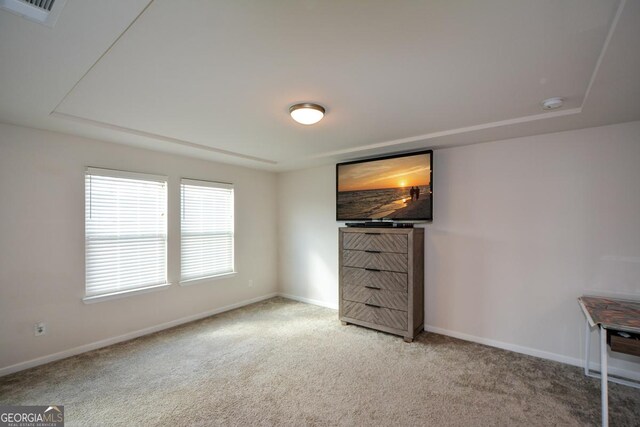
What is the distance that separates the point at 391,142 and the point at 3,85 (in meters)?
3.30

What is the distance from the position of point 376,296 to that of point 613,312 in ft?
6.90

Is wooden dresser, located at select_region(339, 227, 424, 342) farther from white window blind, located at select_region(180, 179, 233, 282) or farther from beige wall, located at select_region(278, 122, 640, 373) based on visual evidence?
white window blind, located at select_region(180, 179, 233, 282)

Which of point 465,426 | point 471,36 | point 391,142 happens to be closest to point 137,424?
point 465,426

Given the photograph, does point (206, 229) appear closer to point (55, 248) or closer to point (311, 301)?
point (55, 248)

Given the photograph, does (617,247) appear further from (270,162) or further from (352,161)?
(270,162)

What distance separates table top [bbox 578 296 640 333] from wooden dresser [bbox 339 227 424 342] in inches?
60.4

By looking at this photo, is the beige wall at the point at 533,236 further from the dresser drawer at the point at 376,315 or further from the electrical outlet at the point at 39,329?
the electrical outlet at the point at 39,329

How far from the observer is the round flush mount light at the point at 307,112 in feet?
7.54

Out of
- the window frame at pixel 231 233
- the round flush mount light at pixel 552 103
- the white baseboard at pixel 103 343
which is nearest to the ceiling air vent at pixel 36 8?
the window frame at pixel 231 233

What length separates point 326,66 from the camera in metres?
1.75

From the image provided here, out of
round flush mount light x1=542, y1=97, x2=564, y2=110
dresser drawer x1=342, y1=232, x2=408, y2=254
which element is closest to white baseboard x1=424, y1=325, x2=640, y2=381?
dresser drawer x1=342, y1=232, x2=408, y2=254

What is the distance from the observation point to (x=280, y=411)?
7.12ft

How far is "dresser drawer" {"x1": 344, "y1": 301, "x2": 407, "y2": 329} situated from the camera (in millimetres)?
3426

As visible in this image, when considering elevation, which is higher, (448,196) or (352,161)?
(352,161)
